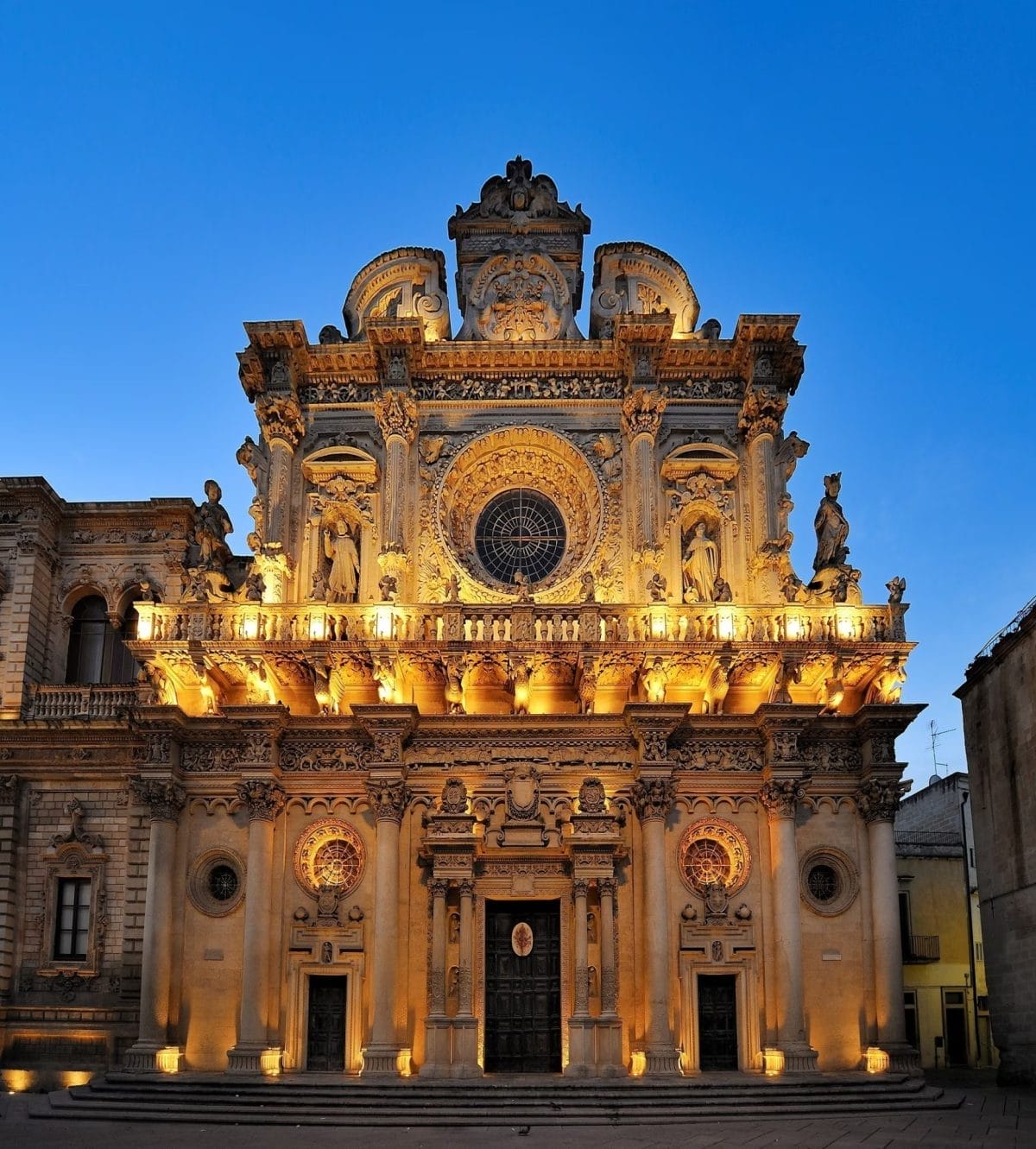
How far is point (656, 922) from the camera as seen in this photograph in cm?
2452

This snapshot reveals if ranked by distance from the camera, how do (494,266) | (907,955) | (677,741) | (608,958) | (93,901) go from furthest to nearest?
(907,955), (494,266), (93,901), (677,741), (608,958)

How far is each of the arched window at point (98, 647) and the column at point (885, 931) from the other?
17611 millimetres

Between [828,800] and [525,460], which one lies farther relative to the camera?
[525,460]

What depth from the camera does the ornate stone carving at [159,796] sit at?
25.5 m

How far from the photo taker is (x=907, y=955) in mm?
37250

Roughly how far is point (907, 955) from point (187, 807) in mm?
22706

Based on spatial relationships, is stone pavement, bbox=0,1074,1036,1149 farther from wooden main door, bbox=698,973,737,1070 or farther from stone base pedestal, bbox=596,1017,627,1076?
wooden main door, bbox=698,973,737,1070

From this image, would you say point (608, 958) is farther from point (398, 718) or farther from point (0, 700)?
point (0, 700)

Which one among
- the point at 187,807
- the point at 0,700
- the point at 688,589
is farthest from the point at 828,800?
the point at 0,700

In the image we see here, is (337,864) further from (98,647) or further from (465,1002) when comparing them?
(98,647)

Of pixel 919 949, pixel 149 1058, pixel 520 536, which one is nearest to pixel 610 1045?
pixel 149 1058

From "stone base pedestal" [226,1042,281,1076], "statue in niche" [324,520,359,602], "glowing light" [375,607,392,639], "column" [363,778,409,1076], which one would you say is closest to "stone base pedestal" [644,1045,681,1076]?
"column" [363,778,409,1076]

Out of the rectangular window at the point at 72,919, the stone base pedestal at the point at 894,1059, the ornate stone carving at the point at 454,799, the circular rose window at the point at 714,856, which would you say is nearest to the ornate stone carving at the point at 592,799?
the circular rose window at the point at 714,856

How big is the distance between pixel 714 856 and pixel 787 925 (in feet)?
6.83
